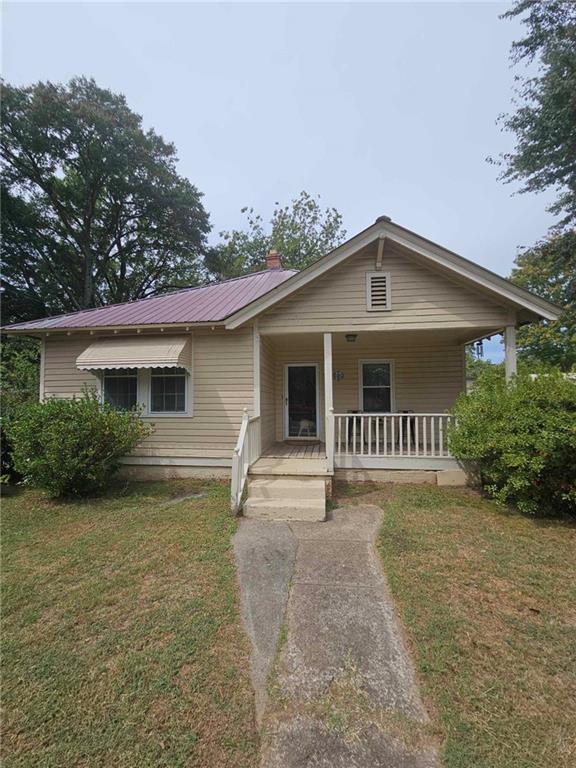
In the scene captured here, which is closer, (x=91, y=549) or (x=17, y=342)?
(x=91, y=549)

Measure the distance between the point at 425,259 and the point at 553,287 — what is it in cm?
1328

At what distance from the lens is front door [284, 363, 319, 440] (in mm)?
9469

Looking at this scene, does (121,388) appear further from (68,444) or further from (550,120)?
(550,120)

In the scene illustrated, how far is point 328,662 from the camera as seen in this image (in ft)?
8.61

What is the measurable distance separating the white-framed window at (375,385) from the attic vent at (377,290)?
274 centimetres

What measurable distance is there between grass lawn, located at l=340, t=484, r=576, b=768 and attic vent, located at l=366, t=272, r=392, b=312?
3962mm

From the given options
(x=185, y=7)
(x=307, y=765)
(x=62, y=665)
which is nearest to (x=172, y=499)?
(x=62, y=665)

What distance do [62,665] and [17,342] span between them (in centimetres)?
1944

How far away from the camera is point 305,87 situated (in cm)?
975

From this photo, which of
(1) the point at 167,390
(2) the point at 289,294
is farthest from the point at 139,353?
(2) the point at 289,294

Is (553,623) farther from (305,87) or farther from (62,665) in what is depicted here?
(305,87)

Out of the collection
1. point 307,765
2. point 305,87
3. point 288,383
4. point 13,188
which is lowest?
point 307,765

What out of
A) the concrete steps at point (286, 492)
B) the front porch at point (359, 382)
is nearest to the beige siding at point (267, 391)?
the front porch at point (359, 382)

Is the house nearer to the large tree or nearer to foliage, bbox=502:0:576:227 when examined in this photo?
the large tree
